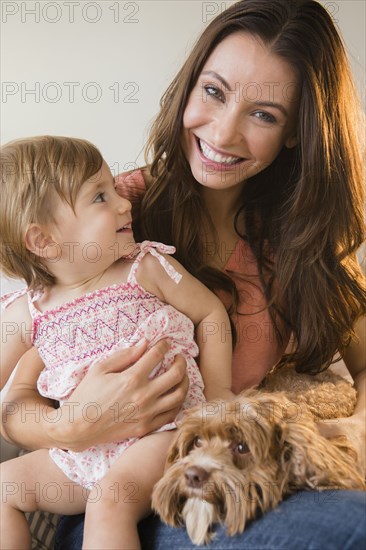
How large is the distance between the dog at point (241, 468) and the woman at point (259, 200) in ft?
0.69

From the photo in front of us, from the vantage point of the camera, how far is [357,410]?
5.52 feet

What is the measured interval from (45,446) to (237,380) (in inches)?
19.3

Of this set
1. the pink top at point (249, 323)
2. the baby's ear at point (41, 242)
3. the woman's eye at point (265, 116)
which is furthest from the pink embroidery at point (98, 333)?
the woman's eye at point (265, 116)

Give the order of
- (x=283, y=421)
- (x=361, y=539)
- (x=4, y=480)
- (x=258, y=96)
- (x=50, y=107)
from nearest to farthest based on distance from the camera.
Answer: (x=361, y=539) < (x=283, y=421) < (x=4, y=480) < (x=258, y=96) < (x=50, y=107)

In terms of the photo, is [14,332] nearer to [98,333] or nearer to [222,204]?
[98,333]

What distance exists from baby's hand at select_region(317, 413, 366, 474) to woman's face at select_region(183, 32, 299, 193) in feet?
1.98

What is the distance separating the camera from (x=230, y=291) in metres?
1.75

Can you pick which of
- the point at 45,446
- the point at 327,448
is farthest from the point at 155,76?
the point at 327,448

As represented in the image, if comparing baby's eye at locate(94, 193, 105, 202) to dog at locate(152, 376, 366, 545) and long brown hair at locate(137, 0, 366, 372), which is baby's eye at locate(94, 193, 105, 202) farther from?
dog at locate(152, 376, 366, 545)

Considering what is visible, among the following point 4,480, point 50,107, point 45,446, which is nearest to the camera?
point 4,480

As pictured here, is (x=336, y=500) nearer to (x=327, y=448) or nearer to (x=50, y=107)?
(x=327, y=448)

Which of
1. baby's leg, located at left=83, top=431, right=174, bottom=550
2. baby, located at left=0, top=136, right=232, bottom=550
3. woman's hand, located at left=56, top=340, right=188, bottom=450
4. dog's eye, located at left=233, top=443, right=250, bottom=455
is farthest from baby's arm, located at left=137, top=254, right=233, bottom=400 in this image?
dog's eye, located at left=233, top=443, right=250, bottom=455

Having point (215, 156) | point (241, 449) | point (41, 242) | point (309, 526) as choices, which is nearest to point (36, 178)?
point (41, 242)

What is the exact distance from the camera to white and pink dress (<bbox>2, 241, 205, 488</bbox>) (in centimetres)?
146
